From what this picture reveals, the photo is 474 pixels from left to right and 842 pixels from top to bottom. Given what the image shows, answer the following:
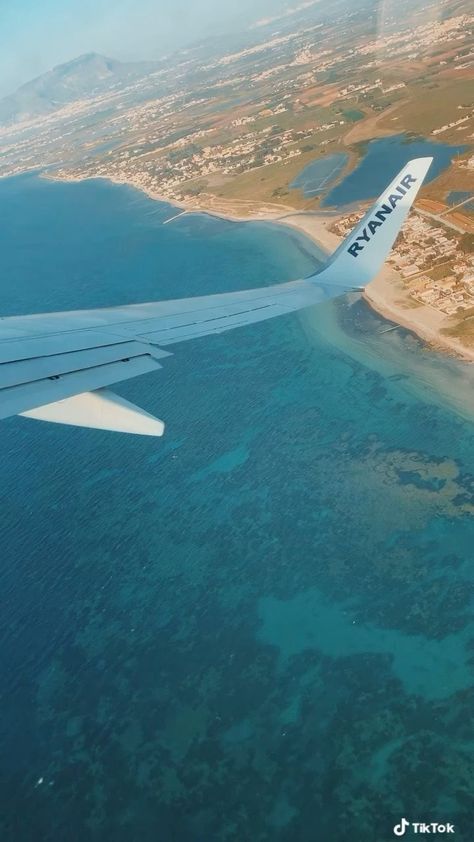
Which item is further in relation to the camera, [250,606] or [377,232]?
[250,606]

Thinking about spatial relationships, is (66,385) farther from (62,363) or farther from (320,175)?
(320,175)

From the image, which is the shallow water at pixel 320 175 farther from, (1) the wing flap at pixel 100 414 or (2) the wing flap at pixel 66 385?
(1) the wing flap at pixel 100 414

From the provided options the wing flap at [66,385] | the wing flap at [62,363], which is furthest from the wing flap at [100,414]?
the wing flap at [62,363]

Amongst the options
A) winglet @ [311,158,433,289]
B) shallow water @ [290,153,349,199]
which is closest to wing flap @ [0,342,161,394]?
winglet @ [311,158,433,289]

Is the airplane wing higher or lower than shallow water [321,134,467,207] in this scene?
higher

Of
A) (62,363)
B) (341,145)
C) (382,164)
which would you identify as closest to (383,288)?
(62,363)

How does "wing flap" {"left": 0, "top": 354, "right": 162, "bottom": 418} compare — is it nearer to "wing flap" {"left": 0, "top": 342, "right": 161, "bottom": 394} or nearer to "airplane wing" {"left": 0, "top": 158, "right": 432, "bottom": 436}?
"airplane wing" {"left": 0, "top": 158, "right": 432, "bottom": 436}
